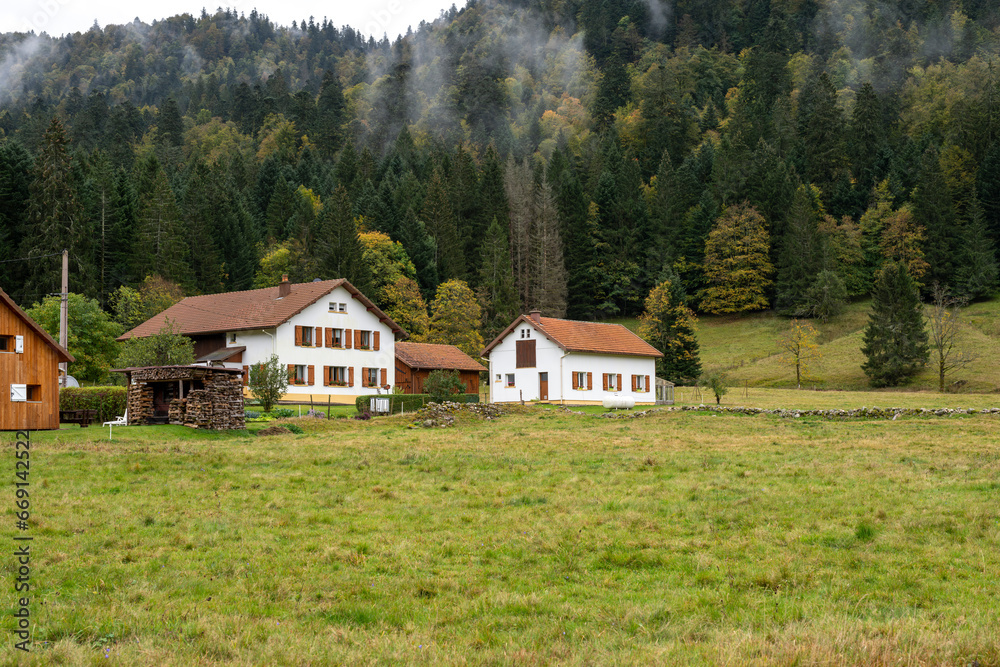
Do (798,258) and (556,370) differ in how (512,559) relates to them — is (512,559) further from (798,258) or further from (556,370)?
(798,258)

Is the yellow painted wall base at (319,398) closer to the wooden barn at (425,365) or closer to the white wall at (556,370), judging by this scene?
the wooden barn at (425,365)

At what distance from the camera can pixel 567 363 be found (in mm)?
55344

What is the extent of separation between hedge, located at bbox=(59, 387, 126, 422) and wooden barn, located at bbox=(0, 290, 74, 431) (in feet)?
15.4

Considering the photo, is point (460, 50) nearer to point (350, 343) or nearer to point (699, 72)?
point (699, 72)

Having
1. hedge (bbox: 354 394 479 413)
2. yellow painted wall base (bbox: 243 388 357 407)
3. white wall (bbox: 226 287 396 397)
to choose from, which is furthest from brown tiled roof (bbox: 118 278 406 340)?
hedge (bbox: 354 394 479 413)

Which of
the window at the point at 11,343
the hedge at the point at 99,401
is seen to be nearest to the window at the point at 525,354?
the hedge at the point at 99,401

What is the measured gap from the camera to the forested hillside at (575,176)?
8156 cm

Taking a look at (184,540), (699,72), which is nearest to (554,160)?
(699,72)

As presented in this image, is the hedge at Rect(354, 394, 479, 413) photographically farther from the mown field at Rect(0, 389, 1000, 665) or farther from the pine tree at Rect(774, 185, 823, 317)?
the pine tree at Rect(774, 185, 823, 317)

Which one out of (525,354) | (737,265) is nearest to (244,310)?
(525,354)

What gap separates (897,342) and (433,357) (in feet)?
122

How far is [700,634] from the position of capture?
7707 mm

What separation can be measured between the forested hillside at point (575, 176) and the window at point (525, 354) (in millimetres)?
24291

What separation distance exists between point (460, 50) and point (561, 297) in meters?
108
